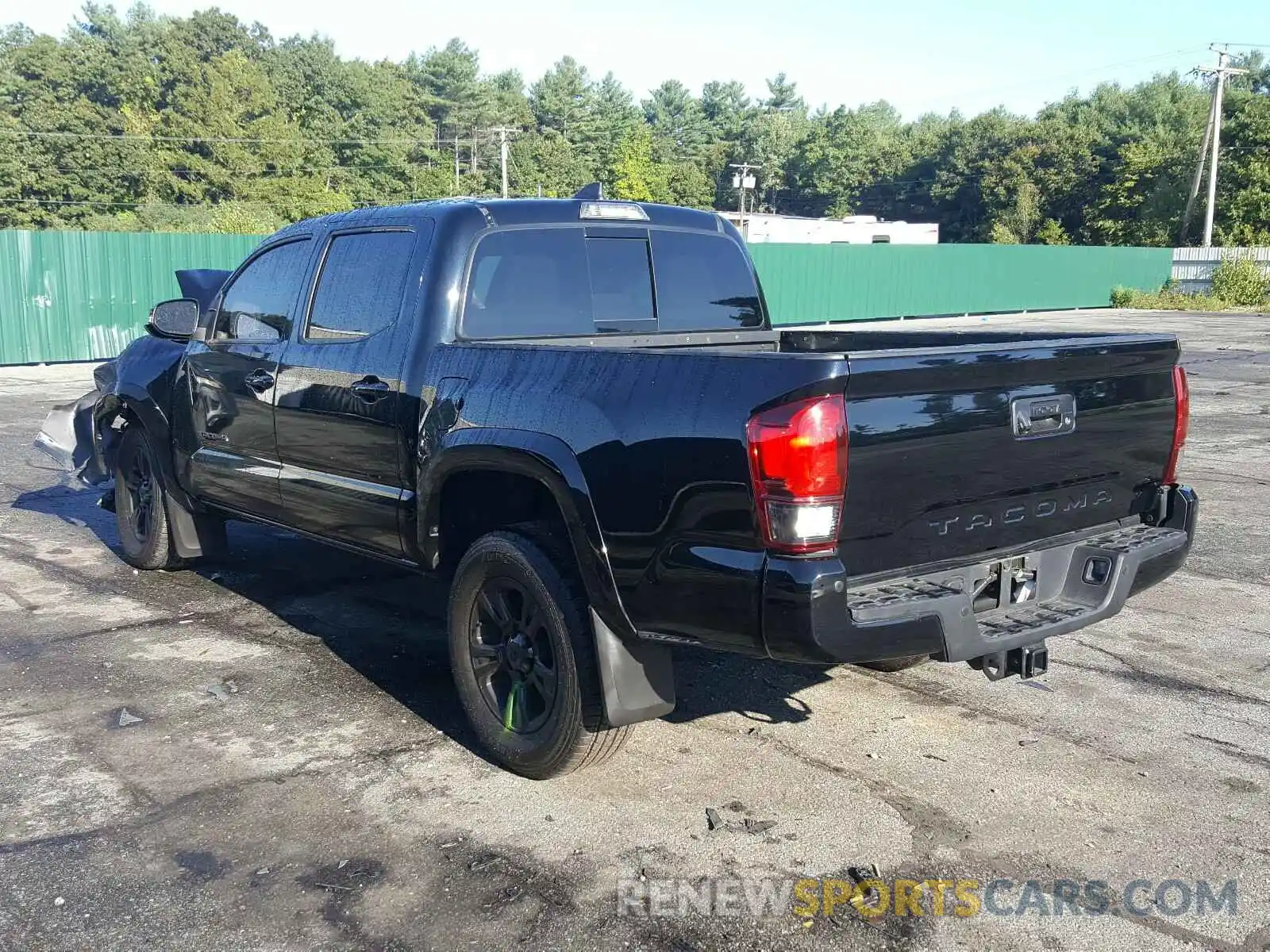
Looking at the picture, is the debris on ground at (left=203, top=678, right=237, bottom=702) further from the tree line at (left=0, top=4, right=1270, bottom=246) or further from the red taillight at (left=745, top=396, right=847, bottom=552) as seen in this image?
the tree line at (left=0, top=4, right=1270, bottom=246)

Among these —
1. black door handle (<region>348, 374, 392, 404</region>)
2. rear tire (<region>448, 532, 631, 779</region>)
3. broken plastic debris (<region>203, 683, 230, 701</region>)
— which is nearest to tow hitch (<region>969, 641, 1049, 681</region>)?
rear tire (<region>448, 532, 631, 779</region>)

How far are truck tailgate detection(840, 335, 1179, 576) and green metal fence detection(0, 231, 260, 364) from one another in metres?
19.5

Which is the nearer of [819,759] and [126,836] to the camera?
[126,836]

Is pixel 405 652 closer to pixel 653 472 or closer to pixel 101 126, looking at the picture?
pixel 653 472

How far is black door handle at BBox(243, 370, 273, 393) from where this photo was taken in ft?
17.5

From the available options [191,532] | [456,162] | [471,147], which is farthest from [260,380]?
[471,147]

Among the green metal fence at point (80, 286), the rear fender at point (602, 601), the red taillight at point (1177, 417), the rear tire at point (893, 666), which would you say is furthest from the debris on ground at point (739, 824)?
the green metal fence at point (80, 286)

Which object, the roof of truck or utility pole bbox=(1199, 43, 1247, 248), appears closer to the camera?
the roof of truck

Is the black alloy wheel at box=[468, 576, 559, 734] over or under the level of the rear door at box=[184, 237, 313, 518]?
under

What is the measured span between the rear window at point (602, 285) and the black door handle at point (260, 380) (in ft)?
4.27

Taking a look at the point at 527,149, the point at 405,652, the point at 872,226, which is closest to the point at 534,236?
the point at 405,652

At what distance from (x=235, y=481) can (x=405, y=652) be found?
1198 mm

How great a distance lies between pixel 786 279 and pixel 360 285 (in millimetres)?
29216

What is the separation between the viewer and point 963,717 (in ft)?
15.1
